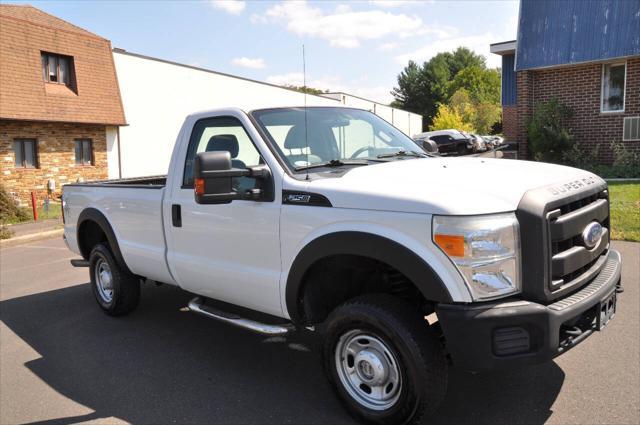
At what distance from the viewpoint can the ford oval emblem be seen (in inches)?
133

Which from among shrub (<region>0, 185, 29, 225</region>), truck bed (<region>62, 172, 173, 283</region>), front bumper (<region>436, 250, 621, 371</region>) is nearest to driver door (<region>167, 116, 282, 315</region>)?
truck bed (<region>62, 172, 173, 283</region>)

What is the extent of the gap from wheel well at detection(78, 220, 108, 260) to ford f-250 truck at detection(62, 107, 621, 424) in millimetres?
1673

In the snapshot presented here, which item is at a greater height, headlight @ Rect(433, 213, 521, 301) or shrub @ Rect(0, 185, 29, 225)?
headlight @ Rect(433, 213, 521, 301)

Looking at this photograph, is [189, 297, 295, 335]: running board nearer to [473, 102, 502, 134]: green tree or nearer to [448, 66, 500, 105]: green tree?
[473, 102, 502, 134]: green tree

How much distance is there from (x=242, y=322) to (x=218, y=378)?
606mm

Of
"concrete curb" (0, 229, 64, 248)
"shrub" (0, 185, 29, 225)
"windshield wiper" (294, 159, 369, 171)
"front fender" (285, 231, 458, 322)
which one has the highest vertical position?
"windshield wiper" (294, 159, 369, 171)

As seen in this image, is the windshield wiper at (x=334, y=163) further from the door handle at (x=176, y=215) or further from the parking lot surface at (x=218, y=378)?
the parking lot surface at (x=218, y=378)

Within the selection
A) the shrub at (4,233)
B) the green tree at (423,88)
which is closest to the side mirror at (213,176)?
the shrub at (4,233)

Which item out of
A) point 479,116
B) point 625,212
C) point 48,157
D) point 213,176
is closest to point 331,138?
point 213,176

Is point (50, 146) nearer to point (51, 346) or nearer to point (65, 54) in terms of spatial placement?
point (65, 54)

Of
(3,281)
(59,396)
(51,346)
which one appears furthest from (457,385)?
(3,281)

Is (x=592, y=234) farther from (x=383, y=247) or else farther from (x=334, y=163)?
(x=334, y=163)

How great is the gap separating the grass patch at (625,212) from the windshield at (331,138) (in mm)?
5189

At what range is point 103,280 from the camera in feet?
19.8
